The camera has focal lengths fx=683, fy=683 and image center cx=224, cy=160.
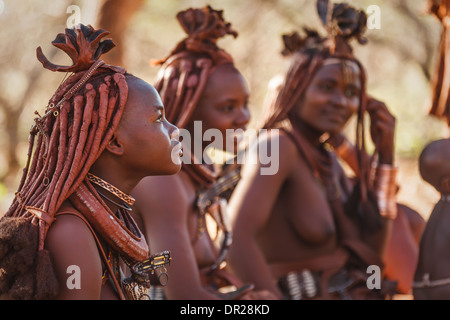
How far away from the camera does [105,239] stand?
2.41 metres

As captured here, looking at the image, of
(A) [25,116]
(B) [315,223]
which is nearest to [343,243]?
(B) [315,223]

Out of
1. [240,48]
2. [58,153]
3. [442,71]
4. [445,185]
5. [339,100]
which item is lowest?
[445,185]

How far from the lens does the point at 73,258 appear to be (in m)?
2.22

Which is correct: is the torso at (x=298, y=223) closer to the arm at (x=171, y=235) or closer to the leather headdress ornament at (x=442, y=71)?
the arm at (x=171, y=235)

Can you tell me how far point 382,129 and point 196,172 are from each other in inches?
79.2

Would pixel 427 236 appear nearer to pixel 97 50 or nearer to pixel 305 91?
pixel 305 91

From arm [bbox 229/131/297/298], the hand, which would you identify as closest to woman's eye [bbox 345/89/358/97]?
the hand

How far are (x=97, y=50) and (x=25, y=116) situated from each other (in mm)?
11549

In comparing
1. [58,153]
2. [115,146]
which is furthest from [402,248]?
[58,153]

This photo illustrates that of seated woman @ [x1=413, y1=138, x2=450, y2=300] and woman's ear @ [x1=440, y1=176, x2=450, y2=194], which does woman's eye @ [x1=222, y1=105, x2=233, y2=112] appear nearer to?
seated woman @ [x1=413, y1=138, x2=450, y2=300]

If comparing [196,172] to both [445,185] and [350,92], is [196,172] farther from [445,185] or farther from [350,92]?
[350,92]

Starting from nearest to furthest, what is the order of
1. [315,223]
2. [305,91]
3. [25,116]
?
[315,223] → [305,91] → [25,116]

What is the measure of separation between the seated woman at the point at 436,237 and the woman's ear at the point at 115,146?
6.55 feet
